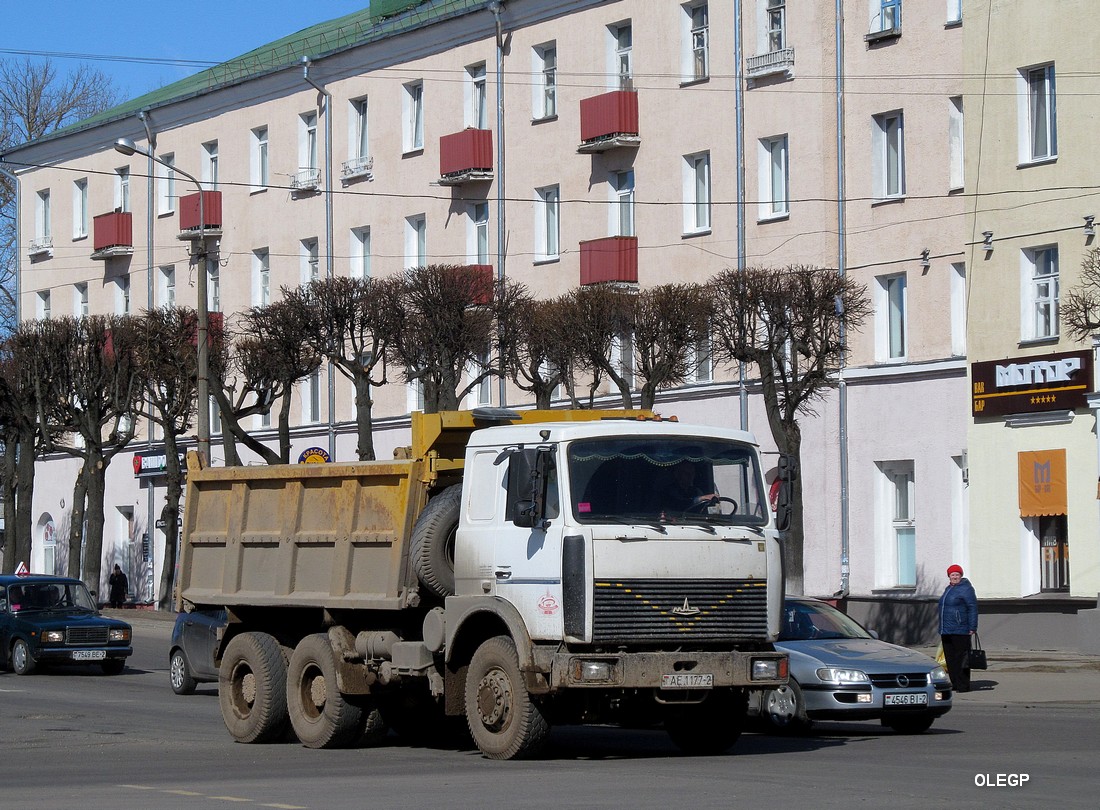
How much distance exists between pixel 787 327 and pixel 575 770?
19.2 metres

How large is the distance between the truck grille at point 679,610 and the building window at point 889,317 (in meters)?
23.7

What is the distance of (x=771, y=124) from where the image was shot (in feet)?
134

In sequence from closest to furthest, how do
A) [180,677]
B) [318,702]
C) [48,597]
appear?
1. [318,702]
2. [180,677]
3. [48,597]

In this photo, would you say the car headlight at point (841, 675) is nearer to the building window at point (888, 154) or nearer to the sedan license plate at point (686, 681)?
the sedan license plate at point (686, 681)

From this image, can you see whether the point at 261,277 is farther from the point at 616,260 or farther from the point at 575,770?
the point at 575,770

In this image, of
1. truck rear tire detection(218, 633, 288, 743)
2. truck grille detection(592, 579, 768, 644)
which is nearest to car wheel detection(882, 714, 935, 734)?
truck grille detection(592, 579, 768, 644)

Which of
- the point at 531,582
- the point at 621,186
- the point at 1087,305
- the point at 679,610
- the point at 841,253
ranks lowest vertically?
the point at 679,610

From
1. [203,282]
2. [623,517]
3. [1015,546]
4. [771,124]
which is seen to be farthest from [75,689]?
[771,124]

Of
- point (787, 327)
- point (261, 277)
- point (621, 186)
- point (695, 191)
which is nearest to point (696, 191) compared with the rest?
point (695, 191)

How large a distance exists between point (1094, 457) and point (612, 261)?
13109 mm

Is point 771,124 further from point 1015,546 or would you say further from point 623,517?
point 623,517

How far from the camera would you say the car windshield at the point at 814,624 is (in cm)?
1984

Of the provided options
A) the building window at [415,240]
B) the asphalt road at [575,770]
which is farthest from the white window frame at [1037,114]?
the building window at [415,240]

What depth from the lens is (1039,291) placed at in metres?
35.8
